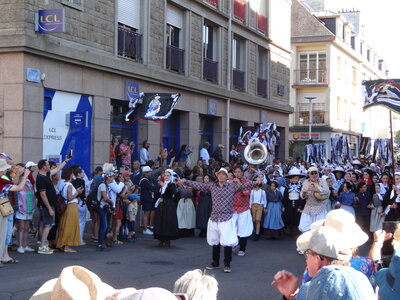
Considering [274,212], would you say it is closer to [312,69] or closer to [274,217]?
[274,217]

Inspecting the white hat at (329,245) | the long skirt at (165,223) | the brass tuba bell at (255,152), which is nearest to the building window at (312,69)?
the brass tuba bell at (255,152)

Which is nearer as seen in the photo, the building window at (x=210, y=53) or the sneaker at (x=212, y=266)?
the sneaker at (x=212, y=266)

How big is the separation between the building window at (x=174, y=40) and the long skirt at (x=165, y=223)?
9100mm

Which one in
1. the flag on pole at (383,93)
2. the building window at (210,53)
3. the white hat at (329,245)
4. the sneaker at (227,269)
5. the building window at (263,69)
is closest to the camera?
the white hat at (329,245)

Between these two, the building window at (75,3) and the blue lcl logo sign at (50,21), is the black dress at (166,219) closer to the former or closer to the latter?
the blue lcl logo sign at (50,21)

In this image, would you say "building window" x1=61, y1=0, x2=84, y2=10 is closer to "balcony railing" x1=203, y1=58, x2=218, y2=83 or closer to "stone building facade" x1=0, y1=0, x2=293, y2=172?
"stone building facade" x1=0, y1=0, x2=293, y2=172

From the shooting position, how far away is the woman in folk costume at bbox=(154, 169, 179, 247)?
43.7 ft

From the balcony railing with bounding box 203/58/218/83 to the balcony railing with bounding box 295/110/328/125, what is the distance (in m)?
23.1

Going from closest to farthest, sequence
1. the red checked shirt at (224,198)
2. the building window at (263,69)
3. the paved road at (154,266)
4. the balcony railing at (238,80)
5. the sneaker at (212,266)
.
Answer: the paved road at (154,266) → the red checked shirt at (224,198) → the sneaker at (212,266) → the balcony railing at (238,80) → the building window at (263,69)

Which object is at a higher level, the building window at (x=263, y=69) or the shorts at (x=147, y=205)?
the building window at (x=263, y=69)

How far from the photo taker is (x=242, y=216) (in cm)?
1225

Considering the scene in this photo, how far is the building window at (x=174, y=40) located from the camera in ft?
70.9

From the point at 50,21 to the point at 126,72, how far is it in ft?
13.5

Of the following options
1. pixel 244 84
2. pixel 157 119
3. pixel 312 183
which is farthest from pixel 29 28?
pixel 244 84
